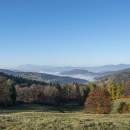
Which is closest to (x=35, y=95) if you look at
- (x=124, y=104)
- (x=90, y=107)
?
(x=90, y=107)

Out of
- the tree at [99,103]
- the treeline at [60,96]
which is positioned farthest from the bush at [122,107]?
the tree at [99,103]

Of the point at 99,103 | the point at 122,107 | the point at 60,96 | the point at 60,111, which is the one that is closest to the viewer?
the point at 122,107

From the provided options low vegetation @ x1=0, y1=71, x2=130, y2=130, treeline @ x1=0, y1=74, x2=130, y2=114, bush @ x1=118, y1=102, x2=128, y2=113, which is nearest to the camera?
low vegetation @ x1=0, y1=71, x2=130, y2=130

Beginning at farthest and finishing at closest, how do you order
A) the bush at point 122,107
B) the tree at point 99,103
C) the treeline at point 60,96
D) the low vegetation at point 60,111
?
the treeline at point 60,96 → the tree at point 99,103 → the bush at point 122,107 → the low vegetation at point 60,111

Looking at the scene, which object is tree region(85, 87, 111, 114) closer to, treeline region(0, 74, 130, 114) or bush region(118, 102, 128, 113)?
treeline region(0, 74, 130, 114)

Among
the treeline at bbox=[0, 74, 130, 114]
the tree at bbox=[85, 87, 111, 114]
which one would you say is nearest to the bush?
the treeline at bbox=[0, 74, 130, 114]

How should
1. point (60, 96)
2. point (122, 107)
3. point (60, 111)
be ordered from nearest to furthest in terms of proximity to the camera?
point (122, 107) < point (60, 111) < point (60, 96)

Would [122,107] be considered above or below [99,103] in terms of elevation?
below

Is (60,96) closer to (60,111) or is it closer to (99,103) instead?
(60,111)

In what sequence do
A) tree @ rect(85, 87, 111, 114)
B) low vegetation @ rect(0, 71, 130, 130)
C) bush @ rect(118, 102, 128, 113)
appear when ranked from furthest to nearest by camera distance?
1. tree @ rect(85, 87, 111, 114)
2. bush @ rect(118, 102, 128, 113)
3. low vegetation @ rect(0, 71, 130, 130)

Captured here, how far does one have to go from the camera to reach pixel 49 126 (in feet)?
86.5

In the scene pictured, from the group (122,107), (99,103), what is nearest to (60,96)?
(99,103)

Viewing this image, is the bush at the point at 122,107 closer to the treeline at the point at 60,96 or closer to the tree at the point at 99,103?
the treeline at the point at 60,96

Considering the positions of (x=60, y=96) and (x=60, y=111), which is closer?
(x=60, y=111)
